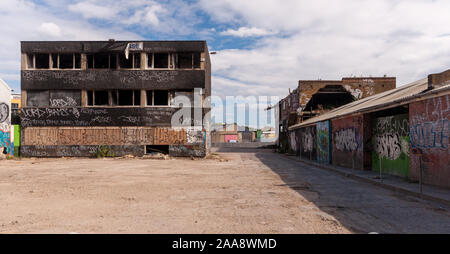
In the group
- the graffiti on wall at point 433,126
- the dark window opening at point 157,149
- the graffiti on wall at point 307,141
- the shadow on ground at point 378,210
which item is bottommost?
the shadow on ground at point 378,210

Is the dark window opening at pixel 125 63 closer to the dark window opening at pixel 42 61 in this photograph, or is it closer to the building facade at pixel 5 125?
the dark window opening at pixel 42 61

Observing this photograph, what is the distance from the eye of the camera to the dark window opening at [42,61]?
2672 cm

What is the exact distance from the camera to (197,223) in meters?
5.38

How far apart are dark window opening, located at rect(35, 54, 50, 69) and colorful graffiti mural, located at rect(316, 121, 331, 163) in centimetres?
2224

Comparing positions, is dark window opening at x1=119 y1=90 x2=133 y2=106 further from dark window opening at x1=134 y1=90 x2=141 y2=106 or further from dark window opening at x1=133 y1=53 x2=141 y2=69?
dark window opening at x1=133 y1=53 x2=141 y2=69

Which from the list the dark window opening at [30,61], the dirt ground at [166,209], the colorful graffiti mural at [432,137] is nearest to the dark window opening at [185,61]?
the dark window opening at [30,61]

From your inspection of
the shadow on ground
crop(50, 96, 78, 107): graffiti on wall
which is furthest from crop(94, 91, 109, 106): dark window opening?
the shadow on ground

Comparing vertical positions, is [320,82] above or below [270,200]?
above

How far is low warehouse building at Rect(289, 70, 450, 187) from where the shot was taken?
9.32 m

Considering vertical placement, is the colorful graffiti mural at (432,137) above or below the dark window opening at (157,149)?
above
